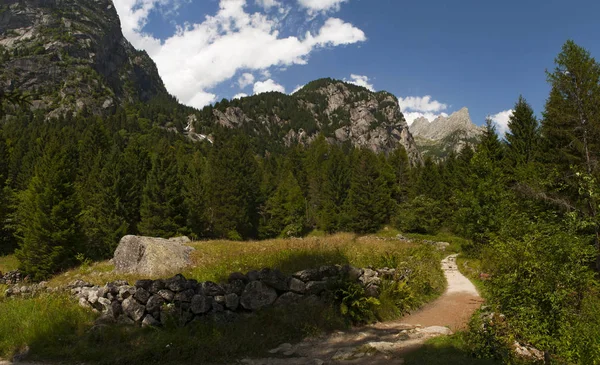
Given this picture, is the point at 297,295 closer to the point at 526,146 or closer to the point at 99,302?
the point at 99,302

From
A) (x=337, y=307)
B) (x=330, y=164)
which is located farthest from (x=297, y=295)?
(x=330, y=164)

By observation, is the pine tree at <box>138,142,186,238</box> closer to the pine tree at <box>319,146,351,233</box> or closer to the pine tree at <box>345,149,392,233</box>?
the pine tree at <box>319,146,351,233</box>

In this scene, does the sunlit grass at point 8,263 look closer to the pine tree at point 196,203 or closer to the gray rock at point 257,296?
the pine tree at point 196,203

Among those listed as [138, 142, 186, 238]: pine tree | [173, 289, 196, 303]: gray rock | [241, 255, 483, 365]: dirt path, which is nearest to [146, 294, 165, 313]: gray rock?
[173, 289, 196, 303]: gray rock

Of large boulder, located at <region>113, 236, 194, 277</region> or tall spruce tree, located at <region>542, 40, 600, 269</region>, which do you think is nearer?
large boulder, located at <region>113, 236, 194, 277</region>

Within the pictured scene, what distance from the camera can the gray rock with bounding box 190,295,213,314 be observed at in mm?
9914

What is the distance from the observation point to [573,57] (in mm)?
21188

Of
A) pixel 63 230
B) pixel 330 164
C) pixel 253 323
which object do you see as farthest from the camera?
pixel 330 164

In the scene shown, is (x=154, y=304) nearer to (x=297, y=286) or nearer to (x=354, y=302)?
(x=297, y=286)

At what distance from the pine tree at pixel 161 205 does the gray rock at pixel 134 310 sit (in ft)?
101

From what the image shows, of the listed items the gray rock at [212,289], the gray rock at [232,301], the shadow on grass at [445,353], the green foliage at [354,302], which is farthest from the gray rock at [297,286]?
the shadow on grass at [445,353]

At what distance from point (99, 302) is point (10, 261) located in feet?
135

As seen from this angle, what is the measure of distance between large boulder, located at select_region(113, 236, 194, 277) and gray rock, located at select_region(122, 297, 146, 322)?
5.70 m

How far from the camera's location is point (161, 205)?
40.0 m
